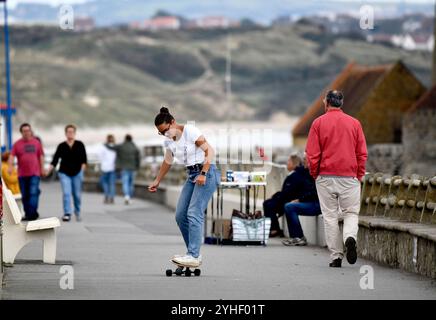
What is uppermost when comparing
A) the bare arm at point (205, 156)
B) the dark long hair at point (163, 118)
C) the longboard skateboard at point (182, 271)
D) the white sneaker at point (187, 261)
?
the dark long hair at point (163, 118)

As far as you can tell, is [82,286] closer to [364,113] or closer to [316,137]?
[316,137]

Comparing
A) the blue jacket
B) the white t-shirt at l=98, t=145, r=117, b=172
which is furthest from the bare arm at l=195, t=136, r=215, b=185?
the white t-shirt at l=98, t=145, r=117, b=172

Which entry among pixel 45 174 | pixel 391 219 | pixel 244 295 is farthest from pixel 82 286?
pixel 45 174

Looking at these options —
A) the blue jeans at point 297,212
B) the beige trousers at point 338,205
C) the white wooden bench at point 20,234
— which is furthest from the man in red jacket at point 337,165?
the blue jeans at point 297,212

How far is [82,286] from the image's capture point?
1332 centimetres

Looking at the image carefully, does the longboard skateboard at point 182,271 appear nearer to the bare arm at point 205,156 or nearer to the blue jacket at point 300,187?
the bare arm at point 205,156

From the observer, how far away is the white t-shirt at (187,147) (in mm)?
14617

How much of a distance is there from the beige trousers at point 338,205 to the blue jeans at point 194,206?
1323 millimetres

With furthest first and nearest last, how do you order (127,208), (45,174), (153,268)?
(127,208) < (45,174) < (153,268)

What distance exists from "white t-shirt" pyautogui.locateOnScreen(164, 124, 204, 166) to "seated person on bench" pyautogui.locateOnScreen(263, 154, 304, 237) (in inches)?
204

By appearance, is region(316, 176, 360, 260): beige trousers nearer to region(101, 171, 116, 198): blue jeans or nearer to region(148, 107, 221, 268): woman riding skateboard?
region(148, 107, 221, 268): woman riding skateboard

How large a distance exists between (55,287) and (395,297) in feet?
9.71

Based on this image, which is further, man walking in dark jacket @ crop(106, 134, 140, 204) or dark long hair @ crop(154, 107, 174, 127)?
man walking in dark jacket @ crop(106, 134, 140, 204)

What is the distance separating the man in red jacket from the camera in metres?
15.5
